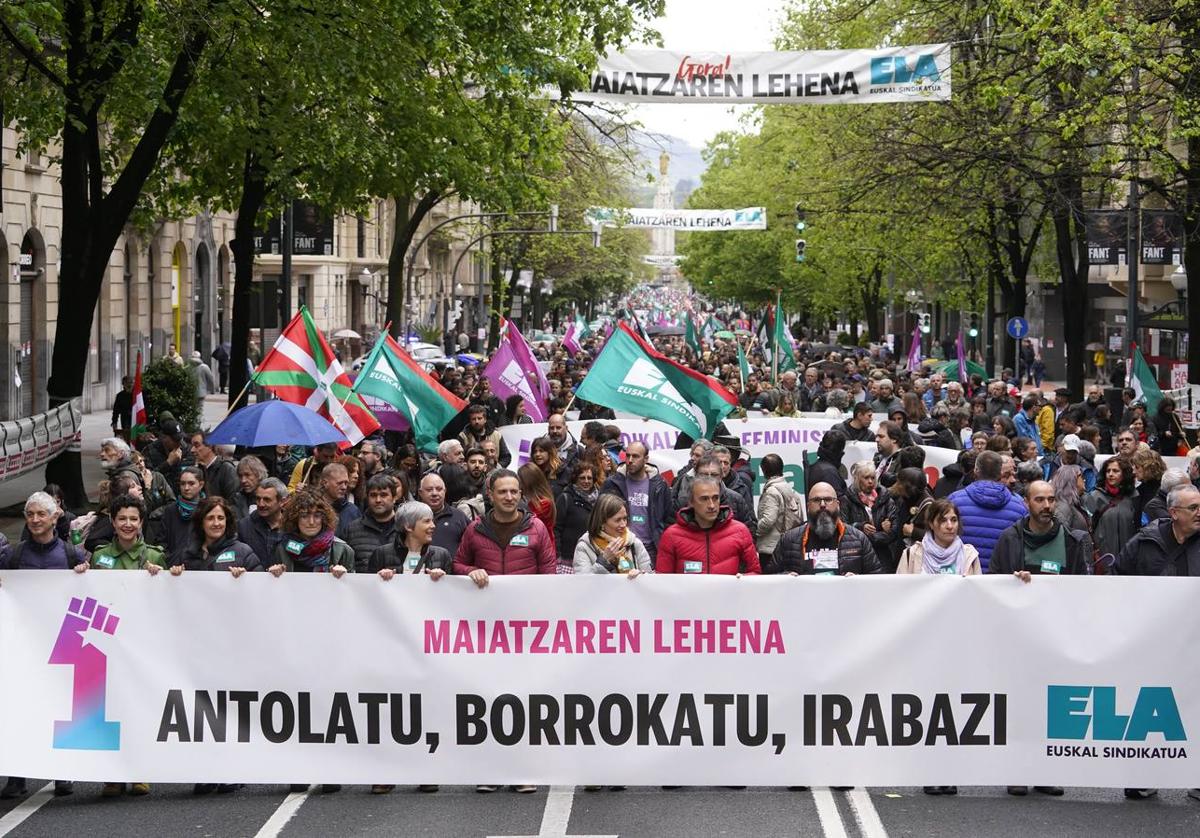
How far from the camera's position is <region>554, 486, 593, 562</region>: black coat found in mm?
12188

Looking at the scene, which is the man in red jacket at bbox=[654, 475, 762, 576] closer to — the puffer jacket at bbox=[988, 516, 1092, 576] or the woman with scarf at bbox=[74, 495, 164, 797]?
the puffer jacket at bbox=[988, 516, 1092, 576]

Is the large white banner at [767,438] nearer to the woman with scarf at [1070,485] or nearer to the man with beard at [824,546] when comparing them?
the woman with scarf at [1070,485]

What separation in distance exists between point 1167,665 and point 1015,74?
16958mm

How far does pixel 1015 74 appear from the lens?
80.4 ft

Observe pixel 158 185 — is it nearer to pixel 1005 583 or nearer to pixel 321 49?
pixel 321 49

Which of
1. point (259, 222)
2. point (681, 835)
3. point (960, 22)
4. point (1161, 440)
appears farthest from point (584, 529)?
point (960, 22)

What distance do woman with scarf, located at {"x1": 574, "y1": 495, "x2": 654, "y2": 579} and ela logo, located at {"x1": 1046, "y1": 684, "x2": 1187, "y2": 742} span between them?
2142mm

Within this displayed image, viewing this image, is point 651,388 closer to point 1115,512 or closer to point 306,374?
point 306,374

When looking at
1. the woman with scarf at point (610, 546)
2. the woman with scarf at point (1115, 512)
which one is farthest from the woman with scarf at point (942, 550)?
the woman with scarf at point (1115, 512)

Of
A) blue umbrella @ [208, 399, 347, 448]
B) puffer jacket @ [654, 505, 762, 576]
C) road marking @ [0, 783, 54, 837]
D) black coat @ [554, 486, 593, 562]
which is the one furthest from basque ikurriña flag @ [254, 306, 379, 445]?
road marking @ [0, 783, 54, 837]

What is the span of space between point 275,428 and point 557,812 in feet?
20.6

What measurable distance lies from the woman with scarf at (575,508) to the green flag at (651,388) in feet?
9.95

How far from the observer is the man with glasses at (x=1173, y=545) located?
9.33 metres

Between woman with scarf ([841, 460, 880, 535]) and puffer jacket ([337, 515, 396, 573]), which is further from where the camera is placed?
woman with scarf ([841, 460, 880, 535])
